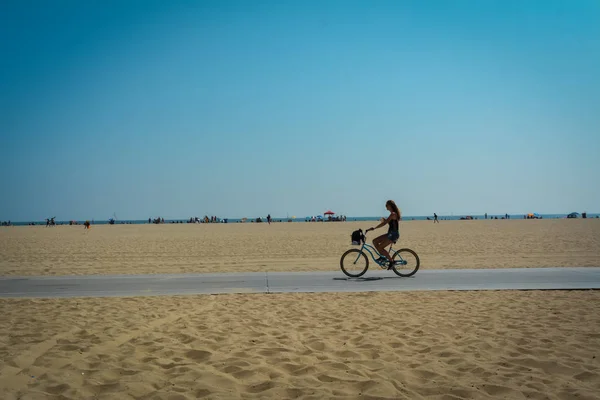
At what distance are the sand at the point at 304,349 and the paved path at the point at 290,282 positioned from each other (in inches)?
43.5

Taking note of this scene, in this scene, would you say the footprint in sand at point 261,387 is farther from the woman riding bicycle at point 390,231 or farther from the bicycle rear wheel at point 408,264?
the bicycle rear wheel at point 408,264

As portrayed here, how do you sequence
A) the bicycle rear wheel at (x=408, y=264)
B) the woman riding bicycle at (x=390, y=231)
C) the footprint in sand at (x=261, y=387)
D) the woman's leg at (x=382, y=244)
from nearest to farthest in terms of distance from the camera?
1. the footprint in sand at (x=261, y=387)
2. the woman riding bicycle at (x=390, y=231)
3. the woman's leg at (x=382, y=244)
4. the bicycle rear wheel at (x=408, y=264)

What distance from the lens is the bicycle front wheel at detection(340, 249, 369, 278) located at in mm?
10680

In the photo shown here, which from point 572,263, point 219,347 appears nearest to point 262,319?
point 219,347

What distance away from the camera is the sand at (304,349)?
154 inches

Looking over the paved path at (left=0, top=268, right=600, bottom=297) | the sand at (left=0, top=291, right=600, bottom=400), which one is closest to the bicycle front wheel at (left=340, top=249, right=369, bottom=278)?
the paved path at (left=0, top=268, right=600, bottom=297)

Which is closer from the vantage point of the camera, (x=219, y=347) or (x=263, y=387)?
(x=263, y=387)

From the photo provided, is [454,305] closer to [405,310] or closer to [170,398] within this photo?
[405,310]

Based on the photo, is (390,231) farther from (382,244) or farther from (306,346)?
(306,346)

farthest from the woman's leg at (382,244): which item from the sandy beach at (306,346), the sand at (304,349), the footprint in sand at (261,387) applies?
the footprint in sand at (261,387)

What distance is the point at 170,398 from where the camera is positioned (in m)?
3.75

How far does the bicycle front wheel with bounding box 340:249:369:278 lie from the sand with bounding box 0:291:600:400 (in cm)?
288

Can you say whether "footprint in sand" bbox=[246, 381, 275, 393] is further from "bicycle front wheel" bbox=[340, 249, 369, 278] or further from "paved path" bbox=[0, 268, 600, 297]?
"bicycle front wheel" bbox=[340, 249, 369, 278]

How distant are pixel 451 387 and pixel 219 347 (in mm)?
2790
